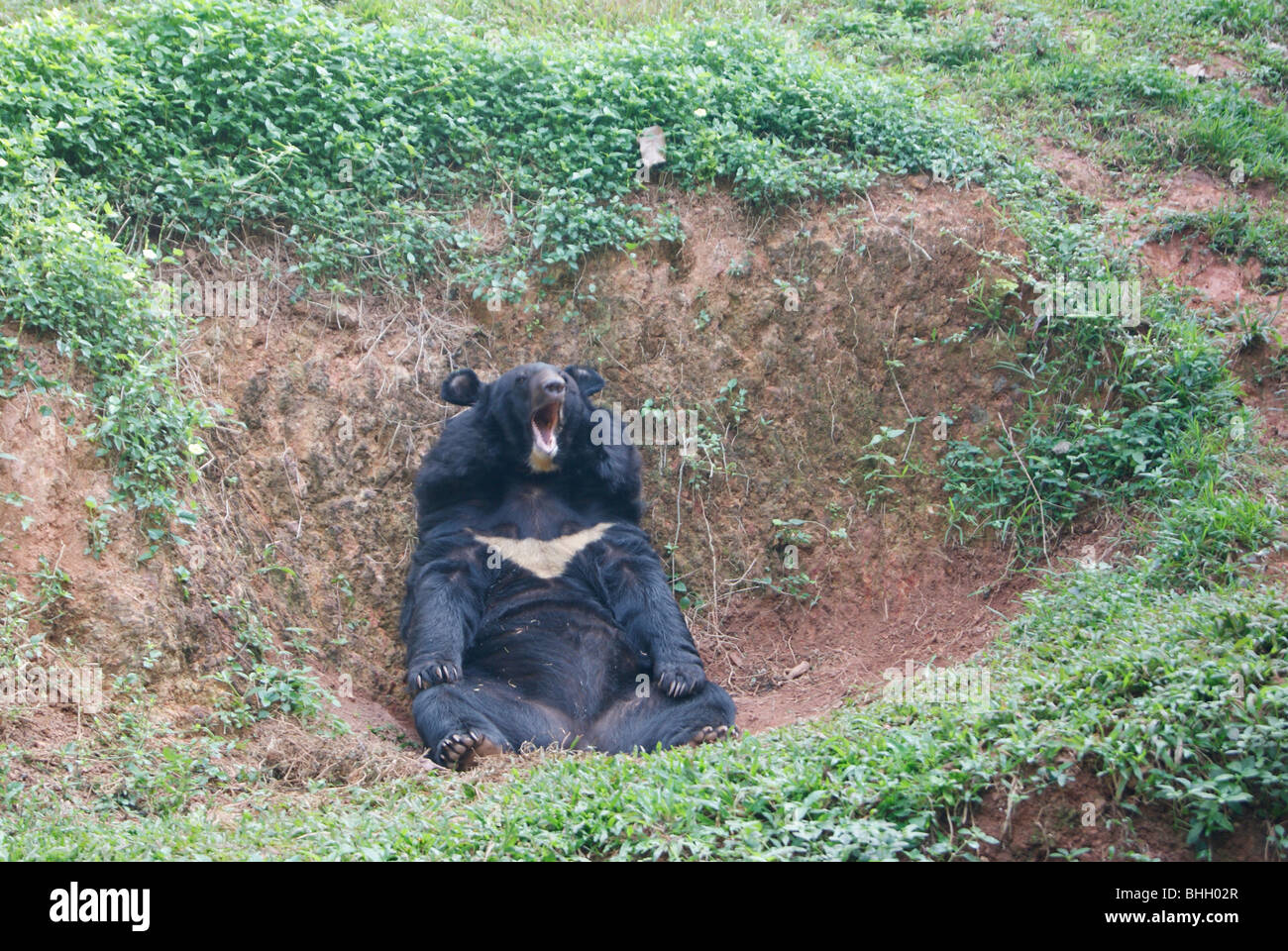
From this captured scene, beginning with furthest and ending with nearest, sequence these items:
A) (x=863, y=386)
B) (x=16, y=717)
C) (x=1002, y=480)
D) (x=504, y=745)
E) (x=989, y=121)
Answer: (x=989, y=121), (x=863, y=386), (x=1002, y=480), (x=504, y=745), (x=16, y=717)

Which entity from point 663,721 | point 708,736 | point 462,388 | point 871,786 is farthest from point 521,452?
point 871,786

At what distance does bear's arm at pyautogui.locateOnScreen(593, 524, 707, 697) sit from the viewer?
18.1ft

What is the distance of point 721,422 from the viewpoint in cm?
697

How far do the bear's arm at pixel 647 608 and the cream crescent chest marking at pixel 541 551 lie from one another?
0.15m

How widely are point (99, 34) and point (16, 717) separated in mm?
4201

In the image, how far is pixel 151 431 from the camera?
5109 mm

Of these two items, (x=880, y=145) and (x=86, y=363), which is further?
(x=880, y=145)

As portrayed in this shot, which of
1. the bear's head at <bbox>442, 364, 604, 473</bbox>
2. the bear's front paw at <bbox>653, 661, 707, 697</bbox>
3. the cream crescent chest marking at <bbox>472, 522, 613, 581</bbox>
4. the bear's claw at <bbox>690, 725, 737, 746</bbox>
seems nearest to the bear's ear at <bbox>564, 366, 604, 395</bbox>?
the bear's head at <bbox>442, 364, 604, 473</bbox>

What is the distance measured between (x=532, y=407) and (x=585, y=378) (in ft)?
1.51

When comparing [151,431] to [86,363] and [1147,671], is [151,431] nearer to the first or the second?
[86,363]

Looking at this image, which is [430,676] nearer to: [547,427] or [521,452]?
[521,452]

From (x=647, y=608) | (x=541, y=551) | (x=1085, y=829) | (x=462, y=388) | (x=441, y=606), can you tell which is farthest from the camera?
(x=462, y=388)

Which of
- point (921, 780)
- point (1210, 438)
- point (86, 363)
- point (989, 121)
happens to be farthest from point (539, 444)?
point (989, 121)

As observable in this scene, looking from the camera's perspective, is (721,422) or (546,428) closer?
(546,428)
